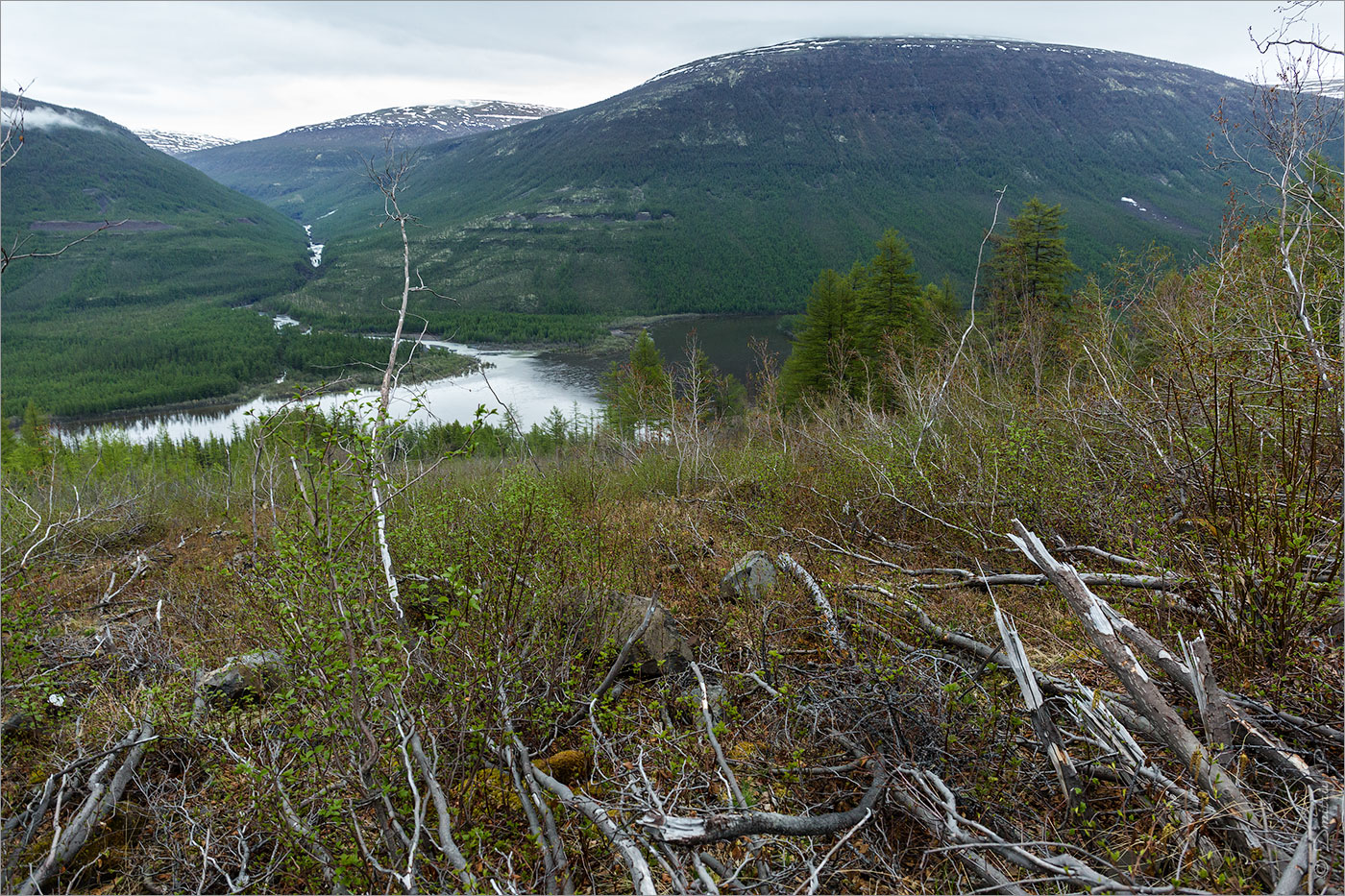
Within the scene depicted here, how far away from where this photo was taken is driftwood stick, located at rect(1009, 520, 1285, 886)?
2195mm

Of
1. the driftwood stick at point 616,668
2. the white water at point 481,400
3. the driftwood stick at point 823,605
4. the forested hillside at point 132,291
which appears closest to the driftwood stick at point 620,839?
the driftwood stick at point 616,668

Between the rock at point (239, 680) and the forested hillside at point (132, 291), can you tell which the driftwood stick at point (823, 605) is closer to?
the rock at point (239, 680)

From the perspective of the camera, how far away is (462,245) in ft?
468

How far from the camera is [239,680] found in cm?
461

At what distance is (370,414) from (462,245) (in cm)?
15315

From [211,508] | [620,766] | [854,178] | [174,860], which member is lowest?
[211,508]

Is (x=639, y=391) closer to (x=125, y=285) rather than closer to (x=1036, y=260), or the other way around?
(x=1036, y=260)

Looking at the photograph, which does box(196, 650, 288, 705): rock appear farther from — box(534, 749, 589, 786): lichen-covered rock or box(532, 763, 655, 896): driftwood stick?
box(532, 763, 655, 896): driftwood stick

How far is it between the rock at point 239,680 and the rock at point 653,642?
232cm

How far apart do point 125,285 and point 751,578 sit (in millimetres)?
168668

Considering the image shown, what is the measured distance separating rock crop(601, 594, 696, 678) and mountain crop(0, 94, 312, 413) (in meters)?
4.52

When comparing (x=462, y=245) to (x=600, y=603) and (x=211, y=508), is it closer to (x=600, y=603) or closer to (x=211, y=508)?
(x=211, y=508)

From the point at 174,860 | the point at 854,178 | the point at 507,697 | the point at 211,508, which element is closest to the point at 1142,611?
the point at 507,697

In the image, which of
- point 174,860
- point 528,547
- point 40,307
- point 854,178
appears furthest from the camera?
point 854,178
